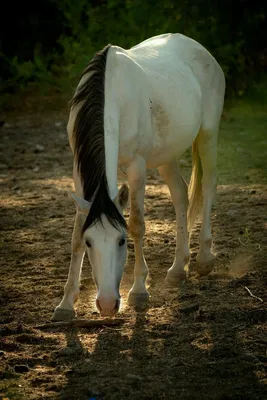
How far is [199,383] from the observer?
13.2 feet

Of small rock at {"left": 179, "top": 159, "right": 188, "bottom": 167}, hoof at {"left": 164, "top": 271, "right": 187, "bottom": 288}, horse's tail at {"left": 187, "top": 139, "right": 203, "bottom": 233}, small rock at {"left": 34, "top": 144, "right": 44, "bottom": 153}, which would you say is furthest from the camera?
small rock at {"left": 34, "top": 144, "right": 44, "bottom": 153}

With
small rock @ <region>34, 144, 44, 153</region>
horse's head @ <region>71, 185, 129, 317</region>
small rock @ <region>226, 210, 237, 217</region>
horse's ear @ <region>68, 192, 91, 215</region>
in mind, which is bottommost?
small rock @ <region>34, 144, 44, 153</region>

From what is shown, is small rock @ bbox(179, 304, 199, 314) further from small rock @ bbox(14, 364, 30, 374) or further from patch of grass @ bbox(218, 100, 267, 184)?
patch of grass @ bbox(218, 100, 267, 184)

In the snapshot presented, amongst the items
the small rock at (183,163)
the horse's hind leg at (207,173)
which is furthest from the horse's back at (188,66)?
the small rock at (183,163)

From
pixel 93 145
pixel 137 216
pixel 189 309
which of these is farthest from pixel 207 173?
pixel 93 145

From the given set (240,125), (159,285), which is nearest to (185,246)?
(159,285)

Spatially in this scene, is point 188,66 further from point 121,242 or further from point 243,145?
point 243,145

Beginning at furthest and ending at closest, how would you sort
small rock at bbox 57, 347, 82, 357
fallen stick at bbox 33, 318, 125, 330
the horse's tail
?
the horse's tail, fallen stick at bbox 33, 318, 125, 330, small rock at bbox 57, 347, 82, 357

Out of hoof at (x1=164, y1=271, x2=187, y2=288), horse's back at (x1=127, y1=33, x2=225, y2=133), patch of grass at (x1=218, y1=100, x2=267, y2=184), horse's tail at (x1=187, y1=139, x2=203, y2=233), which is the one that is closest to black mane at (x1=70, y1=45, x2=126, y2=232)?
horse's back at (x1=127, y1=33, x2=225, y2=133)

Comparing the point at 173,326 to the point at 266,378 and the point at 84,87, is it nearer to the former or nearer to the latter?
the point at 266,378

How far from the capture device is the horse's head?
4578mm

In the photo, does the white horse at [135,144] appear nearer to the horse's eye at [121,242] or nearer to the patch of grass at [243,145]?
the horse's eye at [121,242]

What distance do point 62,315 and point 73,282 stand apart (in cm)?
→ 24

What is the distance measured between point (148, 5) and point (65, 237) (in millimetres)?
5511
